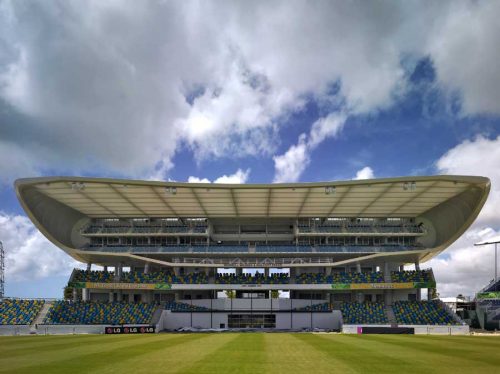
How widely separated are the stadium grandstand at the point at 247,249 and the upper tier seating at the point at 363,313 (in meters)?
0.15

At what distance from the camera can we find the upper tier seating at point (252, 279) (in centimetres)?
6669

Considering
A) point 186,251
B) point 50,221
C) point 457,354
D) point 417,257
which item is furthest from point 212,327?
point 457,354

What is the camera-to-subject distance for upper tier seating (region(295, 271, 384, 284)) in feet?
215

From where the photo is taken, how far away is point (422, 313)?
61406mm

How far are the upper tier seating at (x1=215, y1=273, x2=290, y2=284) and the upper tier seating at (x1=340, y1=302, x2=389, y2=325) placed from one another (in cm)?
948

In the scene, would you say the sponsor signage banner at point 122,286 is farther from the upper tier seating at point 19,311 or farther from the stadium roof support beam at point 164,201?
the stadium roof support beam at point 164,201

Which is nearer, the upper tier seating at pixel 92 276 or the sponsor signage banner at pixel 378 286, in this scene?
the sponsor signage banner at pixel 378 286

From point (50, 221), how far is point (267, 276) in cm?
3221

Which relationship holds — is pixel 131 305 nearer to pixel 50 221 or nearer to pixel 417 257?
pixel 50 221

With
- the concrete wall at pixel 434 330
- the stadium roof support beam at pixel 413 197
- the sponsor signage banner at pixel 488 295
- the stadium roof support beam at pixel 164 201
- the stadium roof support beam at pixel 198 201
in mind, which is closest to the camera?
the concrete wall at pixel 434 330

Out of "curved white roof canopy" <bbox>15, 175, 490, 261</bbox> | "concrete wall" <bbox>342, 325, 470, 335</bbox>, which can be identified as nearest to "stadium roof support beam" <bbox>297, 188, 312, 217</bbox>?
"curved white roof canopy" <bbox>15, 175, 490, 261</bbox>

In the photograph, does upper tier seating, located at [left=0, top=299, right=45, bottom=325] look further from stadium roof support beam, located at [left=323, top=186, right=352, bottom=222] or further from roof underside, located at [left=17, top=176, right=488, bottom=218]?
stadium roof support beam, located at [left=323, top=186, right=352, bottom=222]

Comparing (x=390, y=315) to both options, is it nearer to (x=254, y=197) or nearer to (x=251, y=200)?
(x=251, y=200)

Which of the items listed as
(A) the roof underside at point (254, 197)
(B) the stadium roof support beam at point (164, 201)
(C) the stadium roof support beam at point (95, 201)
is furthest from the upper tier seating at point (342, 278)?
(C) the stadium roof support beam at point (95, 201)
